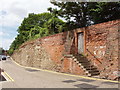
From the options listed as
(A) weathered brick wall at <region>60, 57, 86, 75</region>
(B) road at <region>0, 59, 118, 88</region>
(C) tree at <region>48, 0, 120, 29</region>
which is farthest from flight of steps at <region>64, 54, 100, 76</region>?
(C) tree at <region>48, 0, 120, 29</region>

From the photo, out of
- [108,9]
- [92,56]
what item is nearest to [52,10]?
[108,9]

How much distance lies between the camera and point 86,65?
10.9 m

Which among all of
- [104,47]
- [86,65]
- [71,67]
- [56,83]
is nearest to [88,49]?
[86,65]

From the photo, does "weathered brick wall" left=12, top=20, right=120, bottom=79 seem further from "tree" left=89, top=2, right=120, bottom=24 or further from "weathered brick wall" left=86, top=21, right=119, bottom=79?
"tree" left=89, top=2, right=120, bottom=24

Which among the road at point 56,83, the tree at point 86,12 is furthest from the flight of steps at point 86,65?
the tree at point 86,12

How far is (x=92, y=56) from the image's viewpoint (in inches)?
434

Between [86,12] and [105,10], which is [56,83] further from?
[86,12]

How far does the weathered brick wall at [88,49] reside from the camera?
30.1ft

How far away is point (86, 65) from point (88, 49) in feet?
4.44

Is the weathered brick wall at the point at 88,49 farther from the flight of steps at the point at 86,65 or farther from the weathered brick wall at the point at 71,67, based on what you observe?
the flight of steps at the point at 86,65

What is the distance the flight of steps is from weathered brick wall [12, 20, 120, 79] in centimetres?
28

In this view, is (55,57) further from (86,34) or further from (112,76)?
(112,76)

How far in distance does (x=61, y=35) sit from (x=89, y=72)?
525cm

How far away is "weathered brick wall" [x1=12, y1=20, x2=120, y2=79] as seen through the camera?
9188 mm
